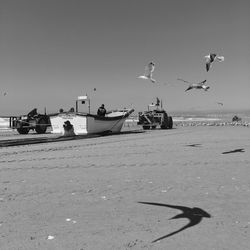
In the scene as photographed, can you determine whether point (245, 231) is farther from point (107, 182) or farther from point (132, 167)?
point (132, 167)

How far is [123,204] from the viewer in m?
6.27

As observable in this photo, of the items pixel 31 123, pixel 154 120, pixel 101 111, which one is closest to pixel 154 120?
pixel 154 120

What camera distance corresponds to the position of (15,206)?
618 cm

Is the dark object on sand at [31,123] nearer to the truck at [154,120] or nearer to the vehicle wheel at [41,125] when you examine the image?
the vehicle wheel at [41,125]

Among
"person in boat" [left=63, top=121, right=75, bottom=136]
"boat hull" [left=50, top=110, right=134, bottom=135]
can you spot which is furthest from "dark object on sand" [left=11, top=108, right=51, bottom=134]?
"person in boat" [left=63, top=121, right=75, bottom=136]

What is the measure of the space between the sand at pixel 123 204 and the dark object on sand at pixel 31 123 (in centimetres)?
1745

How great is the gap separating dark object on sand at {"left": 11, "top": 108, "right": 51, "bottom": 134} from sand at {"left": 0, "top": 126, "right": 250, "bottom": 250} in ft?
57.3

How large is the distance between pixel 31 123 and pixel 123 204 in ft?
76.9

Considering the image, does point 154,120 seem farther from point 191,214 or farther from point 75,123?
point 191,214

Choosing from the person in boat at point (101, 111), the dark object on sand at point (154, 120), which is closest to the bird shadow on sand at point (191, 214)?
the person in boat at point (101, 111)

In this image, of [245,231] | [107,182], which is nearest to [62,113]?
[107,182]

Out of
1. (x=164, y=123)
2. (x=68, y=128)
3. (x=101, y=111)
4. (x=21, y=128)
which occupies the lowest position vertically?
(x=21, y=128)

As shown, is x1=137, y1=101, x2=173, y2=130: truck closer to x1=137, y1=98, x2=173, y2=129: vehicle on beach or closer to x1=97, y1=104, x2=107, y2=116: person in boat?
x1=137, y1=98, x2=173, y2=129: vehicle on beach

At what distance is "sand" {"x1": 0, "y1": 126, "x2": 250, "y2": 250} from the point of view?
4609 mm
